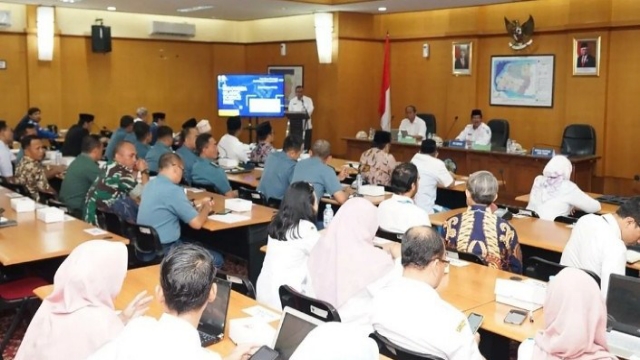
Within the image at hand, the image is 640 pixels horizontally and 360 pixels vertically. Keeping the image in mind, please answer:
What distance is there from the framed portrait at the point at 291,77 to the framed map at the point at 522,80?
429 centimetres

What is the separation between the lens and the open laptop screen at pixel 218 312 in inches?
118

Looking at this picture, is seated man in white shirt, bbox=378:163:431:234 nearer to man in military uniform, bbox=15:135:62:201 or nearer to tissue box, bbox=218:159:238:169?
man in military uniform, bbox=15:135:62:201

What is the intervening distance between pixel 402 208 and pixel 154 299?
1.94 meters

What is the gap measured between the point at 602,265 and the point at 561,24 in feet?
25.2

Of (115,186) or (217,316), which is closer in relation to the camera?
(217,316)

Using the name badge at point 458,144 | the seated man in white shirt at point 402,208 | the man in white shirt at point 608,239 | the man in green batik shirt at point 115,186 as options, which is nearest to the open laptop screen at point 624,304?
the man in white shirt at point 608,239

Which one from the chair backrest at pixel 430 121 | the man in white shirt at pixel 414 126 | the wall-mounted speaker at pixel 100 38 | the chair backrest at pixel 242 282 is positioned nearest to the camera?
the chair backrest at pixel 242 282

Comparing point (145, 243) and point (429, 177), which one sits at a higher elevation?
point (429, 177)

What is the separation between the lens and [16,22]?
12.3 meters

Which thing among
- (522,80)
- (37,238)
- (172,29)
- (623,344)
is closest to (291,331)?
(623,344)

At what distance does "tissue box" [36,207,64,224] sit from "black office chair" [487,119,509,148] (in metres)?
7.31

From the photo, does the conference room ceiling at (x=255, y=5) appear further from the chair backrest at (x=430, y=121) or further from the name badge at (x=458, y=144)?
the name badge at (x=458, y=144)

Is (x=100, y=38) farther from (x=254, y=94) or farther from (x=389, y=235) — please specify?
(x=389, y=235)

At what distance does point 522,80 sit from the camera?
11109mm
